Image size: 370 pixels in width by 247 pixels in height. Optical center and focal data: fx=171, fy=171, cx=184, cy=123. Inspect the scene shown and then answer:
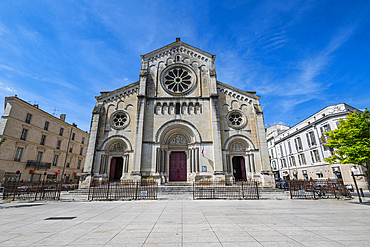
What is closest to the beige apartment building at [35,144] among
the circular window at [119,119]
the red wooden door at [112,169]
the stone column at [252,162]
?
the red wooden door at [112,169]

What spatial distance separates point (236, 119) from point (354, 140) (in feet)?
38.5

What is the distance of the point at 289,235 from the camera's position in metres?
4.51

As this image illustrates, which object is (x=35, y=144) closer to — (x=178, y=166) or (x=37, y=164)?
(x=37, y=164)

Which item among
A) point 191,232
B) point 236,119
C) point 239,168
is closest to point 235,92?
point 236,119

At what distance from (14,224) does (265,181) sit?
19.8 m

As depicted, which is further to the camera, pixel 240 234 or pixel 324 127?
pixel 324 127

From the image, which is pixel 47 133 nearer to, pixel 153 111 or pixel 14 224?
pixel 153 111

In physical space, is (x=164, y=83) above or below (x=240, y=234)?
above

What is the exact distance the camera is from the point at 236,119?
21922 mm

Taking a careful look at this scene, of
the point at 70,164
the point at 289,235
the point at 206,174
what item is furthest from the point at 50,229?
the point at 70,164

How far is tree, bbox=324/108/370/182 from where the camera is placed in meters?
10.6

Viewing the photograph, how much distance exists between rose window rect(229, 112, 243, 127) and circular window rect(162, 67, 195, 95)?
659 cm

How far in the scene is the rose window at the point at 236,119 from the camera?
2183 centimetres

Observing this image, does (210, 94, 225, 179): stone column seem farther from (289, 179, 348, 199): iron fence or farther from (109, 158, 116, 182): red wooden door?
(109, 158, 116, 182): red wooden door
